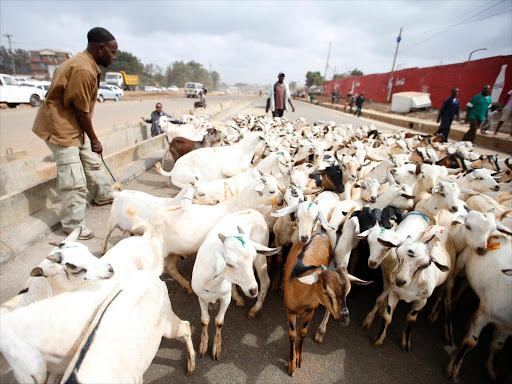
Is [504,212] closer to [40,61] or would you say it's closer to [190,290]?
[190,290]

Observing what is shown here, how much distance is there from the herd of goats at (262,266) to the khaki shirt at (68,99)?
3.69 ft

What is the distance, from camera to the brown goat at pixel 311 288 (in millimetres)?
2018

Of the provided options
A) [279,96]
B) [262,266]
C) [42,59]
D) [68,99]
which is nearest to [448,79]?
[279,96]

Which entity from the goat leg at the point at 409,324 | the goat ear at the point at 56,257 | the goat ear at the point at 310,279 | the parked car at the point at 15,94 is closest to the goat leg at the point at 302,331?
the goat ear at the point at 310,279

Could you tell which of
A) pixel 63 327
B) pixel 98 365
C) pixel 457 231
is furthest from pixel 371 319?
pixel 63 327

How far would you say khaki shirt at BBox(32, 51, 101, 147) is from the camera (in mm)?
3279

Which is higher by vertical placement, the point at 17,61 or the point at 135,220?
the point at 17,61

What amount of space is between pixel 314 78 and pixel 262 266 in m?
94.7

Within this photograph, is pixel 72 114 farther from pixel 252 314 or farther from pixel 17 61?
pixel 17 61

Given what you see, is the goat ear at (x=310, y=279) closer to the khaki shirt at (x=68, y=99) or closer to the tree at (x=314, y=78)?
the khaki shirt at (x=68, y=99)

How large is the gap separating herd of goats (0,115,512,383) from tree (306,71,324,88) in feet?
293

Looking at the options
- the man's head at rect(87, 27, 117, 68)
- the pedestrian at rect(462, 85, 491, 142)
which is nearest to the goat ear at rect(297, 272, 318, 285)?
the man's head at rect(87, 27, 117, 68)

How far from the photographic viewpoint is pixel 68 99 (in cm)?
338

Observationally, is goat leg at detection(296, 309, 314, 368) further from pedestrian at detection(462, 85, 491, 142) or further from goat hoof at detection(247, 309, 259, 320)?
pedestrian at detection(462, 85, 491, 142)
